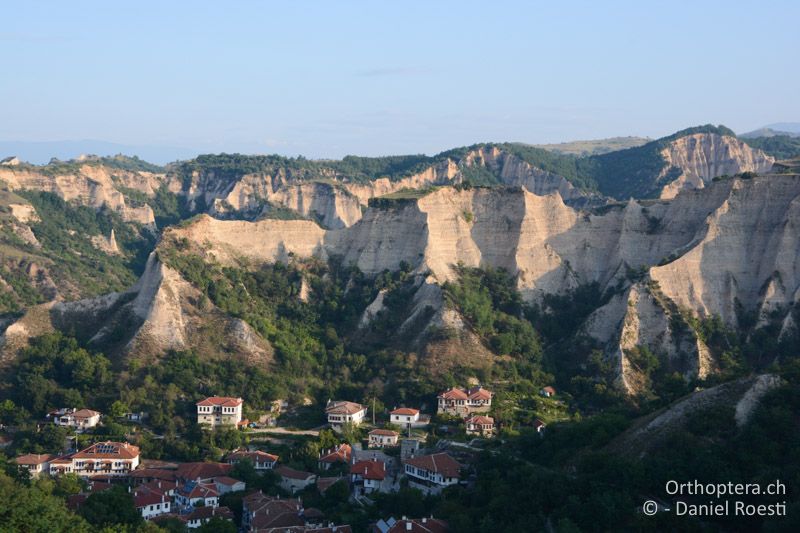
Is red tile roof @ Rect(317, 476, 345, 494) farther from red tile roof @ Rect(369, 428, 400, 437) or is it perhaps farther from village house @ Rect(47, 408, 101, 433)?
village house @ Rect(47, 408, 101, 433)

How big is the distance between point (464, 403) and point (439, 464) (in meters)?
10.3

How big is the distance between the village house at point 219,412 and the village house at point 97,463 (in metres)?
5.29

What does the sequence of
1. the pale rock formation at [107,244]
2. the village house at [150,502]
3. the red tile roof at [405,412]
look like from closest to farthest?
the village house at [150,502], the red tile roof at [405,412], the pale rock formation at [107,244]

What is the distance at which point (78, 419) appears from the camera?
54.5 metres

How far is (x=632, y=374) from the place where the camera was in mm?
58781

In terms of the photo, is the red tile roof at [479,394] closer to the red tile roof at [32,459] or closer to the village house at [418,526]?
the village house at [418,526]

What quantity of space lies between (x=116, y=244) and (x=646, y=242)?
221ft

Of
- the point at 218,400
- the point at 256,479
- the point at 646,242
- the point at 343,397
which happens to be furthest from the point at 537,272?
the point at 256,479

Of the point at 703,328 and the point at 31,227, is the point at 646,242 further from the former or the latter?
the point at 31,227

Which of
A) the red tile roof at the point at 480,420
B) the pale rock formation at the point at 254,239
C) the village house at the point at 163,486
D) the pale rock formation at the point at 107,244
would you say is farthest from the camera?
the pale rock formation at the point at 107,244

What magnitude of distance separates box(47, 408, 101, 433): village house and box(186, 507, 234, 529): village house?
41.6 feet

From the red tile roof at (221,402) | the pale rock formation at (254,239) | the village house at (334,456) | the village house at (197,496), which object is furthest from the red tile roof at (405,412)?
the pale rock formation at (254,239)

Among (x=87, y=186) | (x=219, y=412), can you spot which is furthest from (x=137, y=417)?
(x=87, y=186)

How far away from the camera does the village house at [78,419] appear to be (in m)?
54.4
